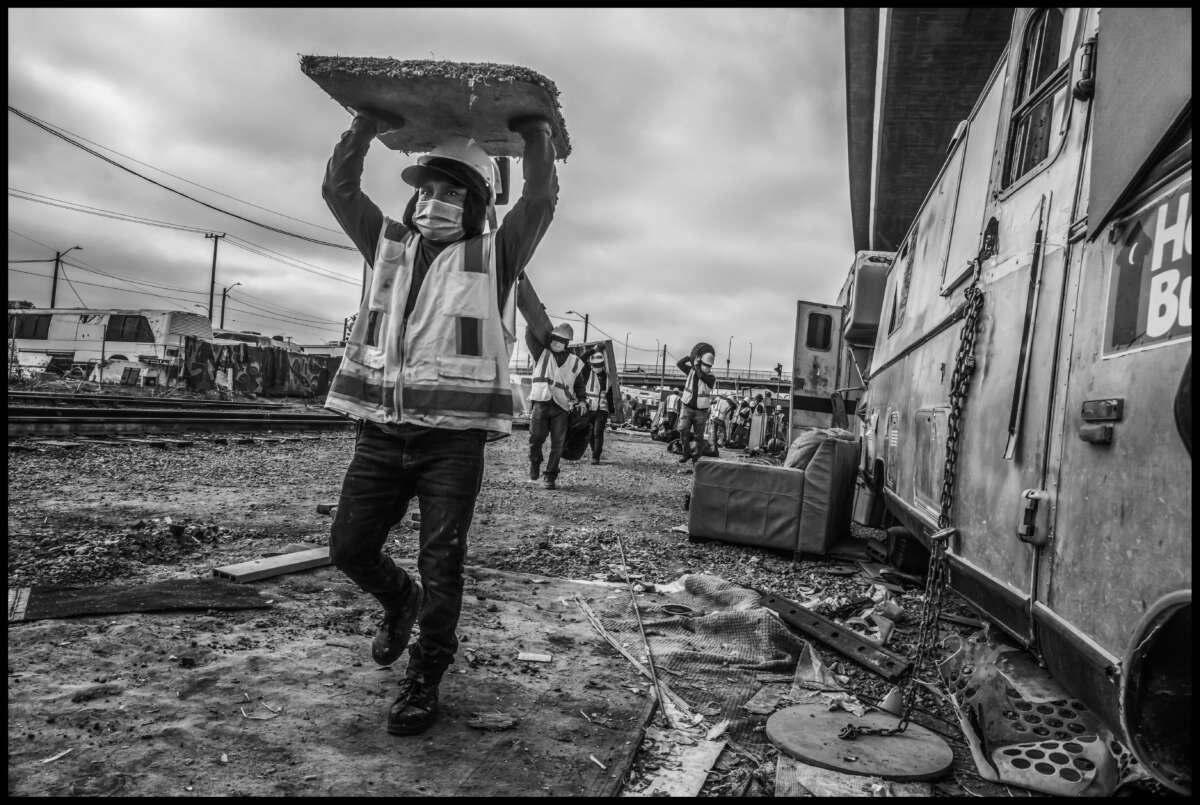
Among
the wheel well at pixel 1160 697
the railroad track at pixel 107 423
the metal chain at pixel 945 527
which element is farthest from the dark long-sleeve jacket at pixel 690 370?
the wheel well at pixel 1160 697

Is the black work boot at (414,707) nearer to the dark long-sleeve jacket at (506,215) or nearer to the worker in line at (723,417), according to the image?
the dark long-sleeve jacket at (506,215)

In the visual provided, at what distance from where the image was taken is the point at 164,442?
10.7 meters

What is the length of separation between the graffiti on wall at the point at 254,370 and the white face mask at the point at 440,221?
97.6 ft

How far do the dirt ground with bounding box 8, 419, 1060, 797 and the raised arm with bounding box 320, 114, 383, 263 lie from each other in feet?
5.17

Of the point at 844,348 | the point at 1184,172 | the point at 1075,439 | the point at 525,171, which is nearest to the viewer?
the point at 1184,172

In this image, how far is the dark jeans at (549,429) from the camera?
9.53m

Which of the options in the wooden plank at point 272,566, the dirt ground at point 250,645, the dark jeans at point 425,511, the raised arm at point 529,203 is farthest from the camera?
the wooden plank at point 272,566

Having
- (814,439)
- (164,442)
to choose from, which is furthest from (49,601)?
(164,442)

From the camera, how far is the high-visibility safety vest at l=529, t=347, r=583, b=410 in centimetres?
950

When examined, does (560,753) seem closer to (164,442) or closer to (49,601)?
(49,601)

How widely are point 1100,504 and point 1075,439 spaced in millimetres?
241

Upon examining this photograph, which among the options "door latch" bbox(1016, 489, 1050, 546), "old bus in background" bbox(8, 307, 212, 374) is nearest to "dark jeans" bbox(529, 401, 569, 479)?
"door latch" bbox(1016, 489, 1050, 546)

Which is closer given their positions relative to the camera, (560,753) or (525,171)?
(560,753)

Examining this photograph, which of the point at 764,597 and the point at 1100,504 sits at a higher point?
the point at 1100,504
